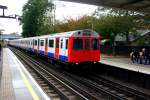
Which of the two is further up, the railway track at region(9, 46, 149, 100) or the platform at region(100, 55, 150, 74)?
the platform at region(100, 55, 150, 74)

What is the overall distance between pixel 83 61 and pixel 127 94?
6.11 meters

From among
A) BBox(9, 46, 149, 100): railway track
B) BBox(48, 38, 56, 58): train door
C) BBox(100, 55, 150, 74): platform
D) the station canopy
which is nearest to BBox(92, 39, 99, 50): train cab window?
BBox(100, 55, 150, 74): platform

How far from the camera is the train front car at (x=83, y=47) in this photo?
18531 millimetres

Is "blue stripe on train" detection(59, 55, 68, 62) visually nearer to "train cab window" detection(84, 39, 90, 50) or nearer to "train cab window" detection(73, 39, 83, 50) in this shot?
"train cab window" detection(73, 39, 83, 50)

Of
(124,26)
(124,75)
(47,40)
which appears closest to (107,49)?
(124,26)

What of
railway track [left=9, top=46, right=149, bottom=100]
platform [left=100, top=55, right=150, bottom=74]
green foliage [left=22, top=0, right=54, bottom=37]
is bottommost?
railway track [left=9, top=46, right=149, bottom=100]

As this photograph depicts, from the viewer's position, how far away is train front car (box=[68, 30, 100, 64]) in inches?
730

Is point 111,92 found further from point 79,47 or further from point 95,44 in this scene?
point 95,44

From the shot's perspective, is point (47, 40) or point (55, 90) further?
point (47, 40)

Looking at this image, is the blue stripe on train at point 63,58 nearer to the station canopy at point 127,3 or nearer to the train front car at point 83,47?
the train front car at point 83,47

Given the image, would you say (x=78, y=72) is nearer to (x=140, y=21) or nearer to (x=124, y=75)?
(x=124, y=75)

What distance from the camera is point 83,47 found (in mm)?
19125

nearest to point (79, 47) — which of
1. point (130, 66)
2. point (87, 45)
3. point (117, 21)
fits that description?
point (87, 45)

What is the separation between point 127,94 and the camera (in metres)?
13.2
